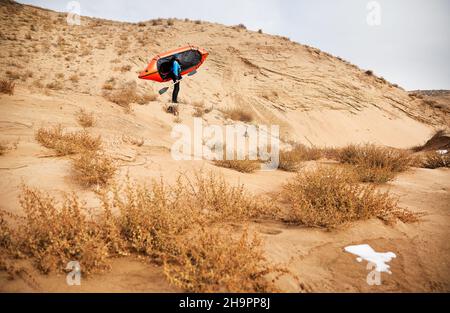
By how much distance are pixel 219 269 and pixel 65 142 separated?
161 inches

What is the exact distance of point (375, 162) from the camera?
641 centimetres

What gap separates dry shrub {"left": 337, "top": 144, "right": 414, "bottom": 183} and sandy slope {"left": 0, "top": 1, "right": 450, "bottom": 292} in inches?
15.0

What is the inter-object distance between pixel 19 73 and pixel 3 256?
471 inches

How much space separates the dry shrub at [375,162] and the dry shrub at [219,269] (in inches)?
165

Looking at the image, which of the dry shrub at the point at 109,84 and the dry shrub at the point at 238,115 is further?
the dry shrub at the point at 238,115

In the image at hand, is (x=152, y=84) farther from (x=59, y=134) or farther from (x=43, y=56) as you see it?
(x=59, y=134)

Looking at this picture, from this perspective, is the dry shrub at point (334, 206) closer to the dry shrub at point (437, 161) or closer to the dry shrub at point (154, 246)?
the dry shrub at point (154, 246)

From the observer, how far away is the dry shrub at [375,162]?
18.0 ft

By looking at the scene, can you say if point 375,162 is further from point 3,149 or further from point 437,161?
point 3,149


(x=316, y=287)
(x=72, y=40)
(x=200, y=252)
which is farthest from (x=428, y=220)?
(x=72, y=40)

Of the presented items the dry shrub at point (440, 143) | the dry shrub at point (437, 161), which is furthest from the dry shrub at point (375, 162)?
the dry shrub at point (440, 143)

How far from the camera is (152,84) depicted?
1226 centimetres

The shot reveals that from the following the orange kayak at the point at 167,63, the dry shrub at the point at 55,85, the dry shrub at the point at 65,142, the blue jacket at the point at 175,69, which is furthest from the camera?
the orange kayak at the point at 167,63

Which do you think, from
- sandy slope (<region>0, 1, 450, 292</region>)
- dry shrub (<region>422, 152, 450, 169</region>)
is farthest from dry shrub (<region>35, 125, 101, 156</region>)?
dry shrub (<region>422, 152, 450, 169</region>)
